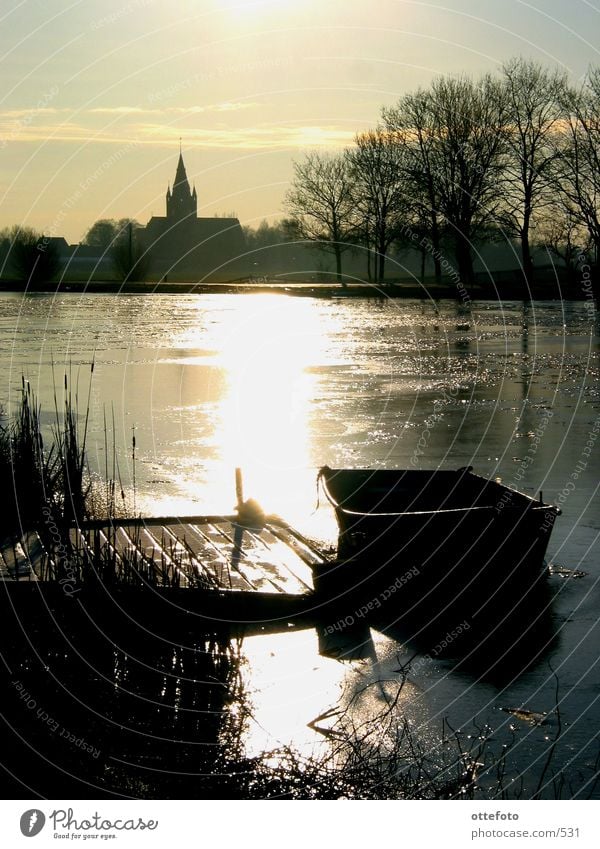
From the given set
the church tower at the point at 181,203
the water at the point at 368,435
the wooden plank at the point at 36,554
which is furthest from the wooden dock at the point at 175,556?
the church tower at the point at 181,203

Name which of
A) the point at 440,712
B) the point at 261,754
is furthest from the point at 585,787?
the point at 261,754

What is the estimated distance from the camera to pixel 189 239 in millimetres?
96750

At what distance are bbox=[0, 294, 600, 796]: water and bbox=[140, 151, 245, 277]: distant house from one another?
3368 centimetres

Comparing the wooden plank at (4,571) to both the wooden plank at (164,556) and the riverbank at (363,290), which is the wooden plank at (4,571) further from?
the riverbank at (363,290)

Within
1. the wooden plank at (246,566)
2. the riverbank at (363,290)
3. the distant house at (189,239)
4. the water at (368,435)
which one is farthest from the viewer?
the distant house at (189,239)

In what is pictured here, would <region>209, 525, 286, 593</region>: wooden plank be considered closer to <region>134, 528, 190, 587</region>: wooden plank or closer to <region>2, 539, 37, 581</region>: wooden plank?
<region>134, 528, 190, 587</region>: wooden plank

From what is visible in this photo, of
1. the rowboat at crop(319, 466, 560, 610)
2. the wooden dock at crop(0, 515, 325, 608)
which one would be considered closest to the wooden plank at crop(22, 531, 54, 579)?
the wooden dock at crop(0, 515, 325, 608)

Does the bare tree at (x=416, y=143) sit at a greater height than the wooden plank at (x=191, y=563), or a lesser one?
greater

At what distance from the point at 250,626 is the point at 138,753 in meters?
2.22

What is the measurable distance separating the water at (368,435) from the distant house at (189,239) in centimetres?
3368

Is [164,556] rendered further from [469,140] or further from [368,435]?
[469,140]

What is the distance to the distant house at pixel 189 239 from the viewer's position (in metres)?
79.0

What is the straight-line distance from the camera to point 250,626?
8531 mm

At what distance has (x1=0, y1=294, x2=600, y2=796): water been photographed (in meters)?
7.34
